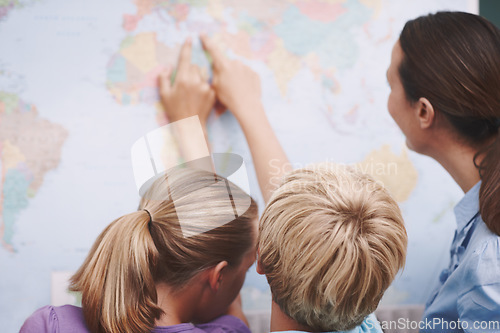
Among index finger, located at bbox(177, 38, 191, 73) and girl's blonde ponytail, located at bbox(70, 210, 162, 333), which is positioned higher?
index finger, located at bbox(177, 38, 191, 73)

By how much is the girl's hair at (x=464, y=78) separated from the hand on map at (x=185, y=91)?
430 millimetres

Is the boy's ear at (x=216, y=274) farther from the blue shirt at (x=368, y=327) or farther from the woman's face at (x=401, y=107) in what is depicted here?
the woman's face at (x=401, y=107)

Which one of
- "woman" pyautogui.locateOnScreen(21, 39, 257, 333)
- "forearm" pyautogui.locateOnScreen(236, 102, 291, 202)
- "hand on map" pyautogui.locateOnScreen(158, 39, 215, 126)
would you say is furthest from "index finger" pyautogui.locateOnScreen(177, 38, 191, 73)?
"woman" pyautogui.locateOnScreen(21, 39, 257, 333)

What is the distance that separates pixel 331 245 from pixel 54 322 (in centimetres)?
45

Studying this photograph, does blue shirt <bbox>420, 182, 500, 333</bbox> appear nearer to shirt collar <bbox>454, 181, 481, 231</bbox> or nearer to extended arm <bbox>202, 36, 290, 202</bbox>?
shirt collar <bbox>454, 181, 481, 231</bbox>

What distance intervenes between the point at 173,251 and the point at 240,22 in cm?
57

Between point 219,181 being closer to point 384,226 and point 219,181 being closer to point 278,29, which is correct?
point 384,226

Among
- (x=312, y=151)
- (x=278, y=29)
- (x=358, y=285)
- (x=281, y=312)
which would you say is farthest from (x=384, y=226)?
(x=278, y=29)

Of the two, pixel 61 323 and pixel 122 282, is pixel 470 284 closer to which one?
pixel 122 282

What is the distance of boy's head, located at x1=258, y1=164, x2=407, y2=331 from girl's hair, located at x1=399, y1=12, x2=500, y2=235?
0.27 meters

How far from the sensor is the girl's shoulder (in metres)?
0.66

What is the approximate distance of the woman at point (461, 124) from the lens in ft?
2.38

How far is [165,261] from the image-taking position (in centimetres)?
70

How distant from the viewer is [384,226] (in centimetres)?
59
